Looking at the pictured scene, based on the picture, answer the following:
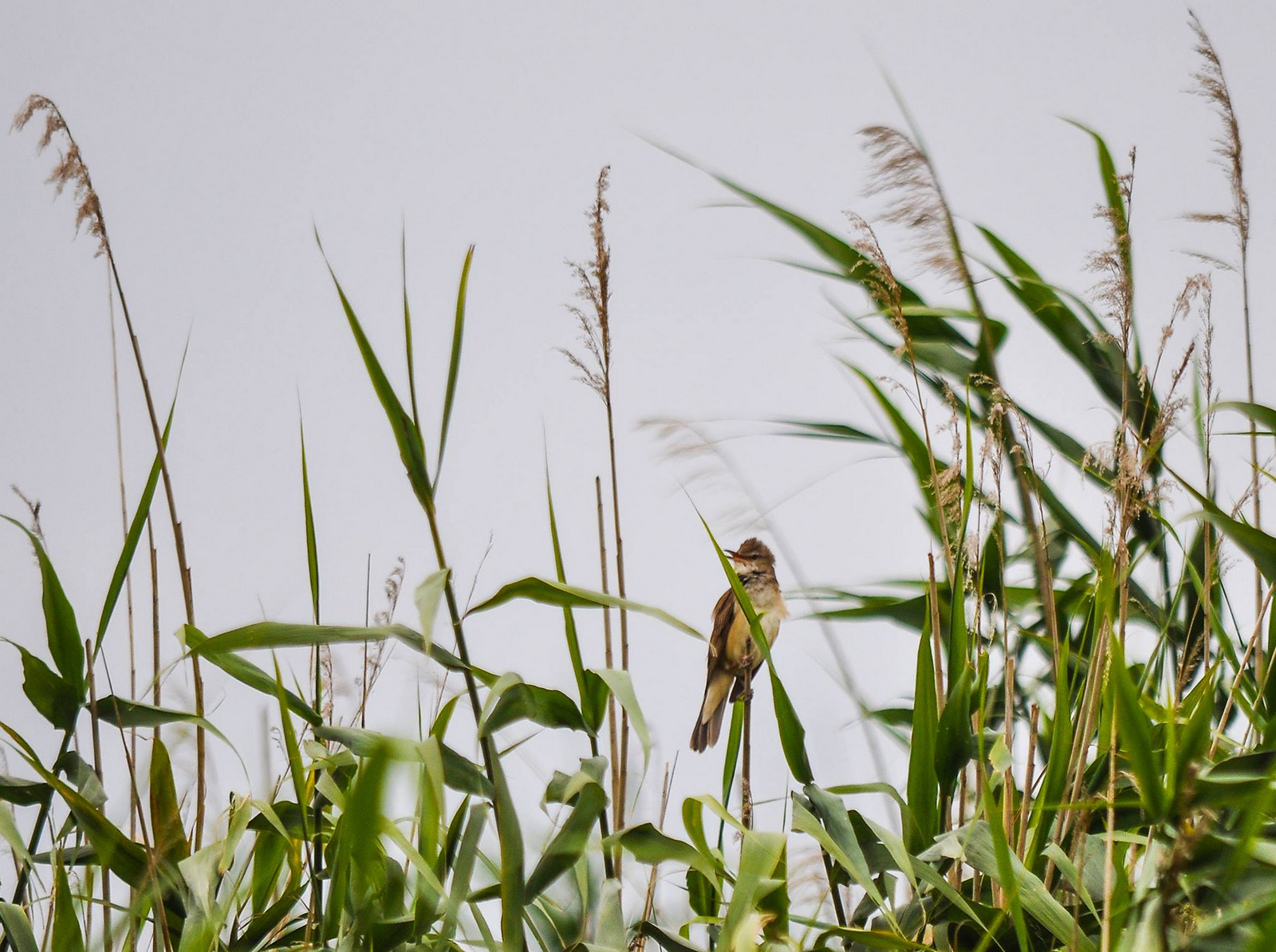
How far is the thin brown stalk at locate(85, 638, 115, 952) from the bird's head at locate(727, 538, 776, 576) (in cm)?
153

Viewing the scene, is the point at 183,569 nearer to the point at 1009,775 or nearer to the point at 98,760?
the point at 98,760

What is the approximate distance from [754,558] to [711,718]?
0.46 m

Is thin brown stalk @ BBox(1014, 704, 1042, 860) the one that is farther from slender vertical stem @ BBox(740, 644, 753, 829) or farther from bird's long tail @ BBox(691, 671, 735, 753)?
bird's long tail @ BBox(691, 671, 735, 753)

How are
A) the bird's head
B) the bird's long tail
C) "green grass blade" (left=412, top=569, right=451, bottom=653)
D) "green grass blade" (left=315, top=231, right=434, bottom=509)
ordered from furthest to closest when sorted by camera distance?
the bird's head < the bird's long tail < "green grass blade" (left=315, top=231, right=434, bottom=509) < "green grass blade" (left=412, top=569, right=451, bottom=653)

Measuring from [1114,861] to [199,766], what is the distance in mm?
1008

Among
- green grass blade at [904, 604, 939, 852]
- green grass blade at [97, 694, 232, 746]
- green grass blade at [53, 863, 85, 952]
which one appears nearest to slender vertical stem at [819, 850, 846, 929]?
green grass blade at [904, 604, 939, 852]

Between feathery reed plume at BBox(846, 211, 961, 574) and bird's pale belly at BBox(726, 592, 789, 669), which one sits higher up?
feathery reed plume at BBox(846, 211, 961, 574)

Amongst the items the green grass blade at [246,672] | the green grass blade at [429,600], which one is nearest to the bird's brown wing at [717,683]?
the green grass blade at [246,672]

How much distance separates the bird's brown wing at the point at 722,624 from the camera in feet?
7.19

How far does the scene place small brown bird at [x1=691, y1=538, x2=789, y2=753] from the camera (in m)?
2.11

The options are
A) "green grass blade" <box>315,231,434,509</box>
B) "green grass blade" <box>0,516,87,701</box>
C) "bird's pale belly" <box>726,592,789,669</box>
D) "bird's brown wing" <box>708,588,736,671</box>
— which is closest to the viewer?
"green grass blade" <box>315,231,434,509</box>

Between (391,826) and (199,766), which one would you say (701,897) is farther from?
(199,766)

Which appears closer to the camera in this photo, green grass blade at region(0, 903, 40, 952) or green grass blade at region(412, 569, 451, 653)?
green grass blade at region(412, 569, 451, 653)

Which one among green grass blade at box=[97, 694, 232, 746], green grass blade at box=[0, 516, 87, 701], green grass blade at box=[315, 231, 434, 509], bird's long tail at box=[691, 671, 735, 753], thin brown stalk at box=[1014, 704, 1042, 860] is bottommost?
bird's long tail at box=[691, 671, 735, 753]
